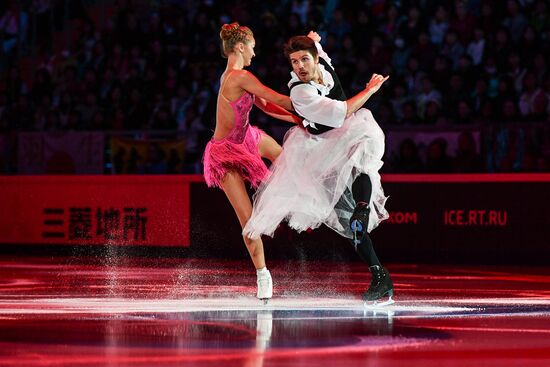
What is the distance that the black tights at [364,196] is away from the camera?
7.48 m

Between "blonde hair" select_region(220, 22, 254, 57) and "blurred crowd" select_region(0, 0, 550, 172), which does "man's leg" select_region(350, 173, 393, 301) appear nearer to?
"blonde hair" select_region(220, 22, 254, 57)

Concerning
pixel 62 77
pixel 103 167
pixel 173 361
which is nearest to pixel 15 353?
pixel 173 361

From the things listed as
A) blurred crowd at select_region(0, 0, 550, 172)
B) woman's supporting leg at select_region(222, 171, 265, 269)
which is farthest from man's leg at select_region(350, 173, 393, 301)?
blurred crowd at select_region(0, 0, 550, 172)

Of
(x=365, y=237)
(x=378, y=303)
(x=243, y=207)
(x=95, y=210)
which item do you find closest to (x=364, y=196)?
(x=365, y=237)

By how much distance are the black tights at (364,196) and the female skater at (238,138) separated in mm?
676

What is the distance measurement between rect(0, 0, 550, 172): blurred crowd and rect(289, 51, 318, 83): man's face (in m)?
5.33

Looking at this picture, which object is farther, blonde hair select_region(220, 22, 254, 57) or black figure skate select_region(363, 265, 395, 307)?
blonde hair select_region(220, 22, 254, 57)

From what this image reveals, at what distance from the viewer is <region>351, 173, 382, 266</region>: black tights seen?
748cm

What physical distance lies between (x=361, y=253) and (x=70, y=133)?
774 cm

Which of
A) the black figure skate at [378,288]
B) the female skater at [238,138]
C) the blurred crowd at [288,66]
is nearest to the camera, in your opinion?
the black figure skate at [378,288]

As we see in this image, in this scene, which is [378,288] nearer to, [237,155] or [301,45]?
[237,155]

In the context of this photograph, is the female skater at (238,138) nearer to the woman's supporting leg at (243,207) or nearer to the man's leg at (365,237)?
the woman's supporting leg at (243,207)

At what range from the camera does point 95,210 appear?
14.0 meters

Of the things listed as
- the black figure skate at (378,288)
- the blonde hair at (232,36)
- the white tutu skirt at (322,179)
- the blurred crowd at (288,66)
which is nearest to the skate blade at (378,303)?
the black figure skate at (378,288)
